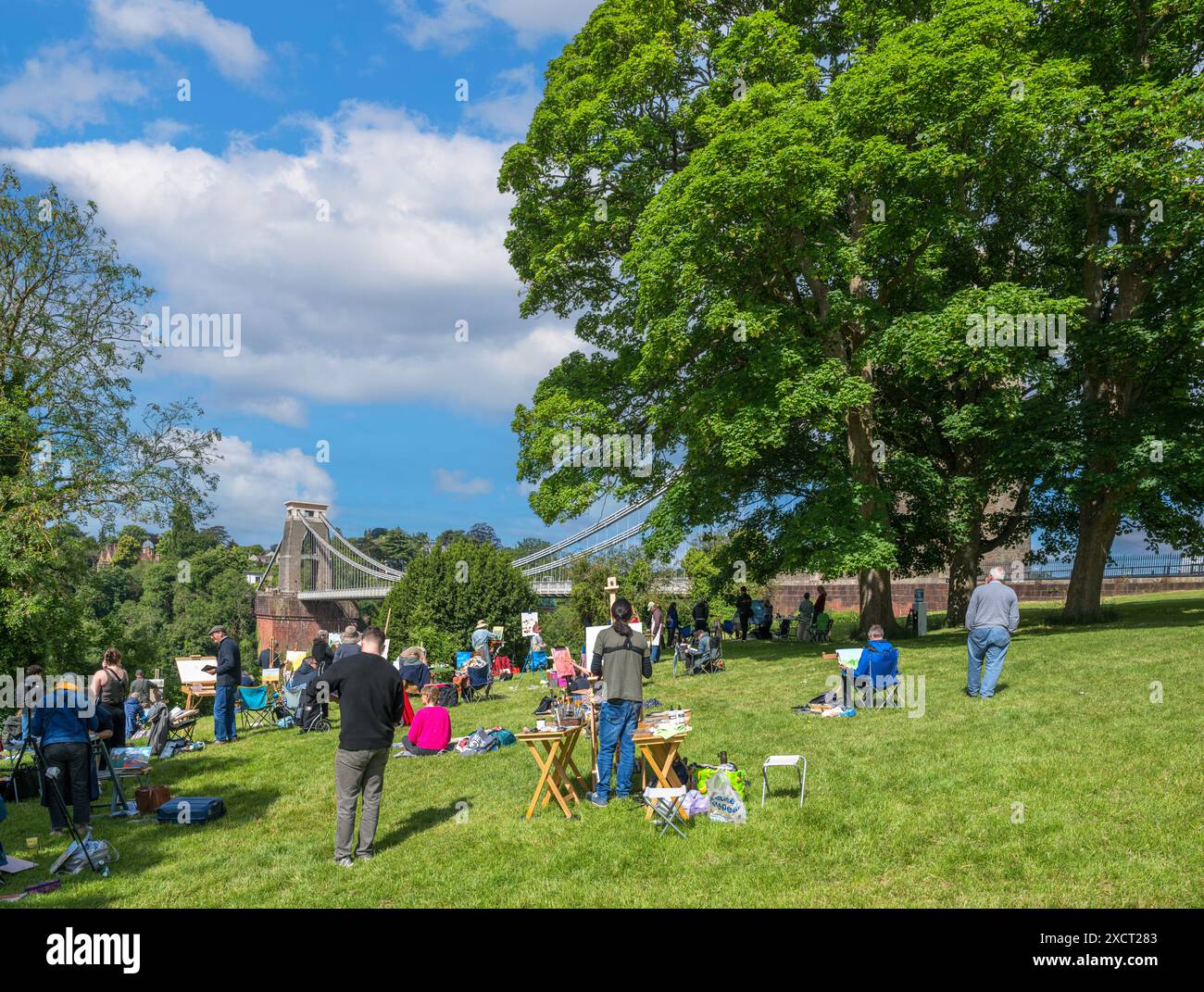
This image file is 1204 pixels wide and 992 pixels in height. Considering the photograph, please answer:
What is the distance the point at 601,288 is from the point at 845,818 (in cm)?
1966

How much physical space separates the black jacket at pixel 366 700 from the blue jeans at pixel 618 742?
1.99 meters

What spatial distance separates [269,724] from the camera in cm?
1655

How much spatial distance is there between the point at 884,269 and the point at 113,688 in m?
17.2

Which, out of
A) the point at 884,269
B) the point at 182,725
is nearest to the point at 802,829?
the point at 182,725

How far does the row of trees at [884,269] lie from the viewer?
17.3 meters

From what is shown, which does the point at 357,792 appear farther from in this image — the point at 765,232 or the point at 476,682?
the point at 765,232

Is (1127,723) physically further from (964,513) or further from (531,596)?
(531,596)

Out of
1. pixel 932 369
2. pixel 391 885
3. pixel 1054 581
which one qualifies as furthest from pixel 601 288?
pixel 1054 581

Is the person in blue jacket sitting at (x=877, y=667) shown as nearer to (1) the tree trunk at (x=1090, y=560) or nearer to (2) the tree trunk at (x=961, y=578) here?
(1) the tree trunk at (x=1090, y=560)

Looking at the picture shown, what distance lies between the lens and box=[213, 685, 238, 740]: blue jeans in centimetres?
1391

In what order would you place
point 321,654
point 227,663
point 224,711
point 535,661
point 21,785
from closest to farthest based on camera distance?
1. point 21,785
2. point 227,663
3. point 224,711
4. point 321,654
5. point 535,661

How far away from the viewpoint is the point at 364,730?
7.41 metres

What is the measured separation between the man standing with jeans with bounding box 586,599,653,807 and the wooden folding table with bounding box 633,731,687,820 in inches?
6.0

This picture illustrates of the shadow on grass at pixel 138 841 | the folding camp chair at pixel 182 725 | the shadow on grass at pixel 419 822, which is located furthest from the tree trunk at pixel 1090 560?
the folding camp chair at pixel 182 725
